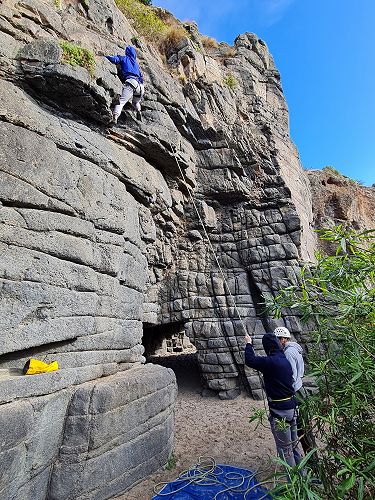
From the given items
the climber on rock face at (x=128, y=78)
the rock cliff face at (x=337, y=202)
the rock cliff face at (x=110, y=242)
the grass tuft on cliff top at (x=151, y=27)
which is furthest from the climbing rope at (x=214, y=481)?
the grass tuft on cliff top at (x=151, y=27)

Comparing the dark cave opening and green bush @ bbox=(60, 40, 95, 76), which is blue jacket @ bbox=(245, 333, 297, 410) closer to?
the dark cave opening

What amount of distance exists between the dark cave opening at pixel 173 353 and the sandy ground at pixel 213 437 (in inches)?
19.2

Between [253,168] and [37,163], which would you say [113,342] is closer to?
[37,163]

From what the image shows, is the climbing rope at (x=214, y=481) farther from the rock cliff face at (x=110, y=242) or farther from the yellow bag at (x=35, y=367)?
the yellow bag at (x=35, y=367)

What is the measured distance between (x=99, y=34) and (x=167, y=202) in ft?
14.3

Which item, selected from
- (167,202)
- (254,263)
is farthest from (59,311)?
(254,263)

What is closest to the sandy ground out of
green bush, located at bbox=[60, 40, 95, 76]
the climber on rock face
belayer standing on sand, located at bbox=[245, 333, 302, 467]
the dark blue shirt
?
belayer standing on sand, located at bbox=[245, 333, 302, 467]

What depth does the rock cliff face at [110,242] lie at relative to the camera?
11.7ft

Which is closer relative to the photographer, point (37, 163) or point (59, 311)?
point (59, 311)

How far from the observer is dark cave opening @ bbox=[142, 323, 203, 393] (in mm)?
9805

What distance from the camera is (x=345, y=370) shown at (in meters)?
2.57

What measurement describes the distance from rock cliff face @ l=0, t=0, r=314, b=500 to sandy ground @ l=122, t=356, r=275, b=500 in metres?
0.26

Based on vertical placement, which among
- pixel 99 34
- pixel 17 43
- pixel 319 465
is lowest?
pixel 319 465

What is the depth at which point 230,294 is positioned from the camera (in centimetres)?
894
